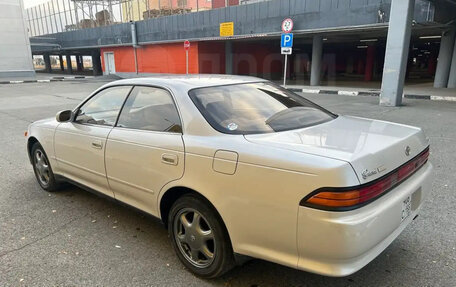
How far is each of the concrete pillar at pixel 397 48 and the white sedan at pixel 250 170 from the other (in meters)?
9.25

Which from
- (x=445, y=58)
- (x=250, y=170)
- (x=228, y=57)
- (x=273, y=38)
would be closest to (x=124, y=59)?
(x=228, y=57)

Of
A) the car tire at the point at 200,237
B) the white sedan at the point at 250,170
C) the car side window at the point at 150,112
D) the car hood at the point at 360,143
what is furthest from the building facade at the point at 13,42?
the car hood at the point at 360,143

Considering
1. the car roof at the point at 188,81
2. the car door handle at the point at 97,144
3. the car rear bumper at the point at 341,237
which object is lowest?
the car rear bumper at the point at 341,237

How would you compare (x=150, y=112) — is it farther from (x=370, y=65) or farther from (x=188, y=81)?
(x=370, y=65)

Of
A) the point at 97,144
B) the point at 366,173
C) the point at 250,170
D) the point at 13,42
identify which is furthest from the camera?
the point at 13,42

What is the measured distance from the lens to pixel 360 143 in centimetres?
234

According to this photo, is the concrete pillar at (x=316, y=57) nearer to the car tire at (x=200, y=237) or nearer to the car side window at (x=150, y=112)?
the car side window at (x=150, y=112)

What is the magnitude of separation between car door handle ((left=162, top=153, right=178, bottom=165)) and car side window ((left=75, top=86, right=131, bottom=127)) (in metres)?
0.94

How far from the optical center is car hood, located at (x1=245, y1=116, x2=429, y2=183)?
209 cm

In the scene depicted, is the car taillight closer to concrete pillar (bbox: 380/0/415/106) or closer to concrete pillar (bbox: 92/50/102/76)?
concrete pillar (bbox: 380/0/415/106)

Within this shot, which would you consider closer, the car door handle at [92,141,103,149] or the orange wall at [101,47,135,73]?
the car door handle at [92,141,103,149]

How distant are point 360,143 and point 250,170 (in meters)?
0.78

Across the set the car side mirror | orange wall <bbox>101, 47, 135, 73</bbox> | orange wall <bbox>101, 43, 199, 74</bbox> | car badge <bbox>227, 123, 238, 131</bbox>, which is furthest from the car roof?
orange wall <bbox>101, 47, 135, 73</bbox>

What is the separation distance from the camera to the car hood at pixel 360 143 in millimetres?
2086
